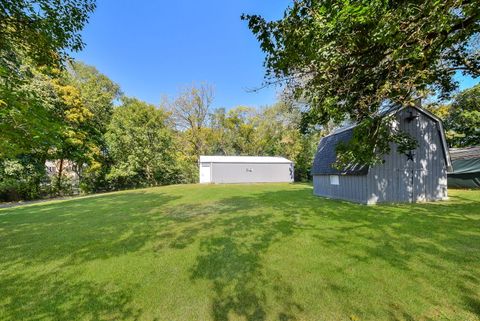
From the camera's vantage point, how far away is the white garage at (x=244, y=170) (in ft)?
92.0

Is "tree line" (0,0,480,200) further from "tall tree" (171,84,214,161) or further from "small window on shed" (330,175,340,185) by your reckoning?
"tall tree" (171,84,214,161)

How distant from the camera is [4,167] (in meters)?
17.8

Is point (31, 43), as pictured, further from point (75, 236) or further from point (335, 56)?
point (335, 56)

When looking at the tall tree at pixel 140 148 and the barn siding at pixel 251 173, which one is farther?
the barn siding at pixel 251 173

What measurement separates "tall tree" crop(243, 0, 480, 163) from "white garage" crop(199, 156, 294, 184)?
22093 millimetres

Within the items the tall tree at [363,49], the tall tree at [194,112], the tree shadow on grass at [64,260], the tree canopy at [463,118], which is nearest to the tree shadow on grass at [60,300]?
the tree shadow on grass at [64,260]

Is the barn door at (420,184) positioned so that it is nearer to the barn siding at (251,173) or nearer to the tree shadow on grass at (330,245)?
the tree shadow on grass at (330,245)

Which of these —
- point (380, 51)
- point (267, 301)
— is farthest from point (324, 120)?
point (267, 301)

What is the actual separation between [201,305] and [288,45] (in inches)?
184

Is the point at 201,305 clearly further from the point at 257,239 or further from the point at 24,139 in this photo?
the point at 24,139

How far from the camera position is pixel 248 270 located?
14.1ft

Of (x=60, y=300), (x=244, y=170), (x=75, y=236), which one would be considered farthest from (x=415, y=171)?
(x=244, y=170)

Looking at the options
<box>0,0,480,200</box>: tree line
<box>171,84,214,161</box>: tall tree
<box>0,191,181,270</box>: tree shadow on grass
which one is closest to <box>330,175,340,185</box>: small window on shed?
<box>0,0,480,200</box>: tree line

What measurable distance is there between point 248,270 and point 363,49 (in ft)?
15.1
